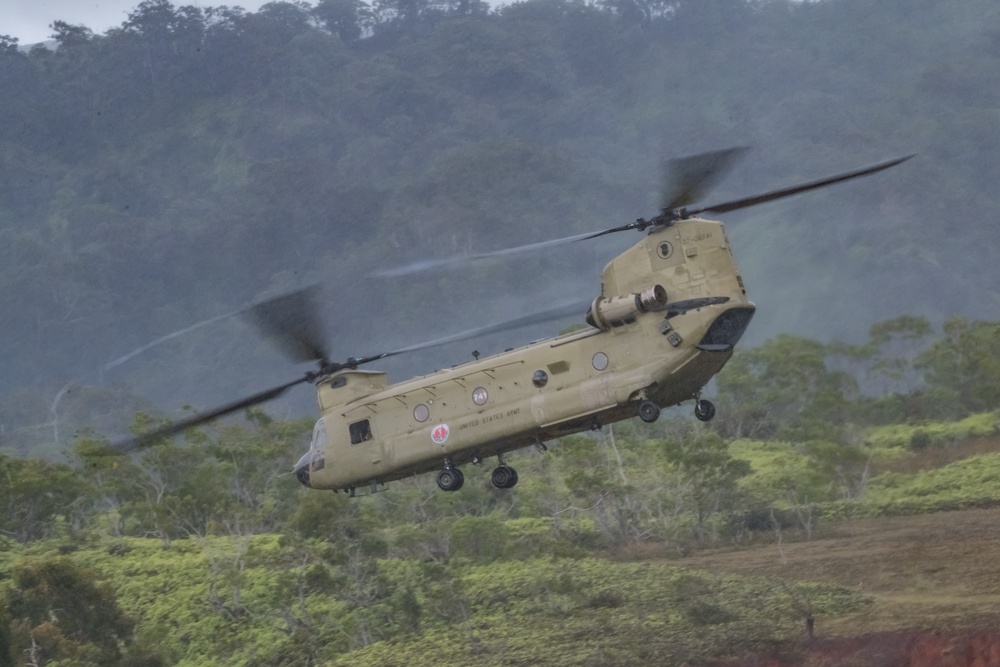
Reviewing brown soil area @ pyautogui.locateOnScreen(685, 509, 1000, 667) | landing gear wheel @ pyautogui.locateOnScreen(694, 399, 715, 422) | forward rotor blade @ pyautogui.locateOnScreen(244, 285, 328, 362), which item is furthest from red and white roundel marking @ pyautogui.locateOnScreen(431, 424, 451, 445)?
brown soil area @ pyautogui.locateOnScreen(685, 509, 1000, 667)

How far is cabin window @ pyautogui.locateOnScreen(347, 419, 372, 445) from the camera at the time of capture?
23.9 m

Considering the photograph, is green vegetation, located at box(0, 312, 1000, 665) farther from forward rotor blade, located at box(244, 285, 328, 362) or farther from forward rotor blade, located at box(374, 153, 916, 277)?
forward rotor blade, located at box(374, 153, 916, 277)

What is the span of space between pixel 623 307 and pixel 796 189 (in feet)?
10.2

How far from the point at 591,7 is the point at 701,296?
10408cm

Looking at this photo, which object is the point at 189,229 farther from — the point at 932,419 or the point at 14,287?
the point at 932,419

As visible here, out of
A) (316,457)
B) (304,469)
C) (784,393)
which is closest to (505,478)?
(316,457)

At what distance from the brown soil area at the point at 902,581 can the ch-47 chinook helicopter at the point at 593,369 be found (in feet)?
23.1

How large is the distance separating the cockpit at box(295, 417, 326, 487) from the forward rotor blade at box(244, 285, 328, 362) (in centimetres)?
121

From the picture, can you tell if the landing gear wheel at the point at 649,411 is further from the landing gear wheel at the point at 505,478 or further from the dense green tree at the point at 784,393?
the dense green tree at the point at 784,393

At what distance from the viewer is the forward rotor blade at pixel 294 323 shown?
78.9 ft

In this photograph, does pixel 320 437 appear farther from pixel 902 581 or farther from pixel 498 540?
pixel 902 581

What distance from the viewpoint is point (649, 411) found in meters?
21.0

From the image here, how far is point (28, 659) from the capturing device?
1155 inches

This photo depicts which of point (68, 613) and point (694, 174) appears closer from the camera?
point (694, 174)
